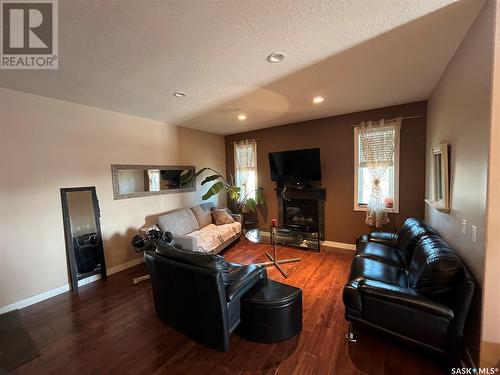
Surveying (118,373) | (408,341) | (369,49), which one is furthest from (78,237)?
(369,49)

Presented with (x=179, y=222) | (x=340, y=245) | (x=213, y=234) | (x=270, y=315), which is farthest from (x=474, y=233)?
(x=179, y=222)

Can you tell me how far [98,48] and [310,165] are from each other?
3.62 meters

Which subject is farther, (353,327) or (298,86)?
(298,86)

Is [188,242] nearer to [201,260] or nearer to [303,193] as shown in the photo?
[201,260]

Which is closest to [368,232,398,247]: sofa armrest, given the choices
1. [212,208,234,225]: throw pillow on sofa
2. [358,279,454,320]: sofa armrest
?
→ [358,279,454,320]: sofa armrest

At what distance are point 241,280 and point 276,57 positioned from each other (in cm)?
211

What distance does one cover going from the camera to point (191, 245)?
10.8 feet

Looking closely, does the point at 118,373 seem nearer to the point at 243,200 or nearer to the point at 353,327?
the point at 353,327

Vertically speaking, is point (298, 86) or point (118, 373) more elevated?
point (298, 86)

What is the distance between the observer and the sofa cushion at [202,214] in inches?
175

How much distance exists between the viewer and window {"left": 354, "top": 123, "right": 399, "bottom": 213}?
12.1 ft

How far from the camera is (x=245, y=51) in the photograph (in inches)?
74.6

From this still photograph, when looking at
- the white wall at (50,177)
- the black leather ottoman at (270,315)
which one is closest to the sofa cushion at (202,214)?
the white wall at (50,177)

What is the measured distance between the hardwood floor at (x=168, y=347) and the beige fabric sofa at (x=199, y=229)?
0.97 m
